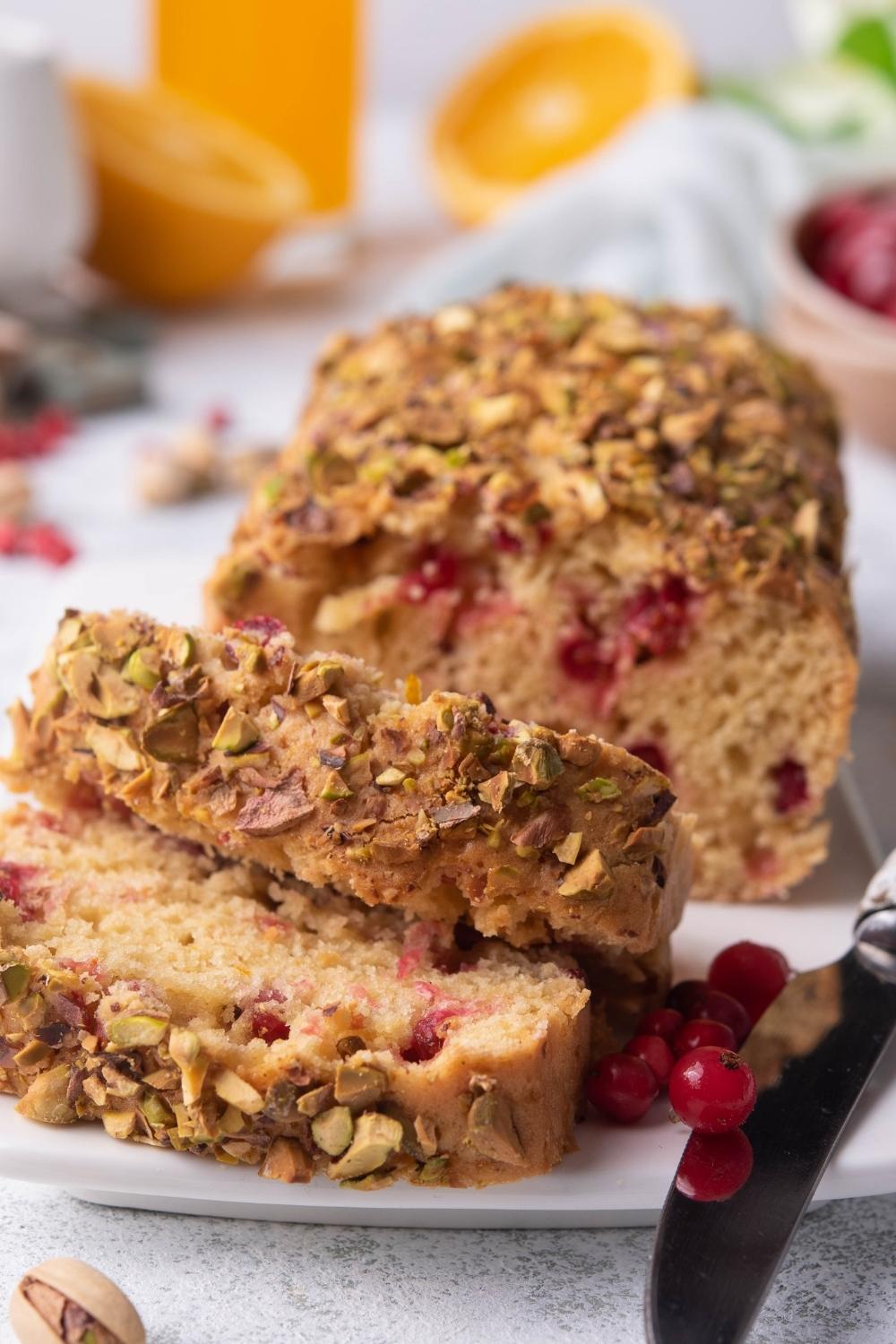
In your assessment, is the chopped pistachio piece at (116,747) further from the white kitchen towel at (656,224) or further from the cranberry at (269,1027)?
the white kitchen towel at (656,224)

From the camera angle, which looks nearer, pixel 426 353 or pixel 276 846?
pixel 276 846

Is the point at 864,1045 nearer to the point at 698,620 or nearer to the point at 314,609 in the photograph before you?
the point at 698,620

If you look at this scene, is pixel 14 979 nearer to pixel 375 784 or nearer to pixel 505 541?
pixel 375 784

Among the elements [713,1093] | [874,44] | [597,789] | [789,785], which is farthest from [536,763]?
[874,44]

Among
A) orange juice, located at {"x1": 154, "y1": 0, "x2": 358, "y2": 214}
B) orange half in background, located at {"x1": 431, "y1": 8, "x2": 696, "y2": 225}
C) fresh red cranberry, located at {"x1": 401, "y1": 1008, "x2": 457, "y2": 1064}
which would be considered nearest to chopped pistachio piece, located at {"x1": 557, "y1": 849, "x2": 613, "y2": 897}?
fresh red cranberry, located at {"x1": 401, "y1": 1008, "x2": 457, "y2": 1064}

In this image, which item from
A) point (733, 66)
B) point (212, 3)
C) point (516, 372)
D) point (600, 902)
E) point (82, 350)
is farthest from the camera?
point (733, 66)

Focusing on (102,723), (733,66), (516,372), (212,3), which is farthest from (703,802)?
(733,66)

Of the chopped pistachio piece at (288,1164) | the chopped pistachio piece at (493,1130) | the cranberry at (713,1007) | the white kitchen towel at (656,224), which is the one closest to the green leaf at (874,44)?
the white kitchen towel at (656,224)
